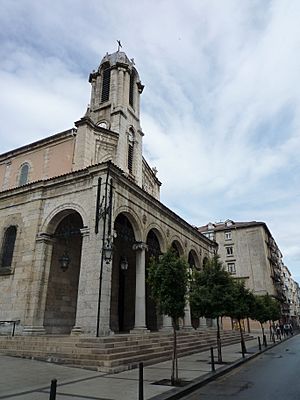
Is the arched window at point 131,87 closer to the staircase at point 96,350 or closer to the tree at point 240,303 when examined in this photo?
the tree at point 240,303

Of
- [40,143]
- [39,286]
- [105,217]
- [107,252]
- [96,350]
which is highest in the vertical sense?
[40,143]

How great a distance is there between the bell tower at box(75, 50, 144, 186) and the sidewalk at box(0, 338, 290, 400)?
44.2 feet

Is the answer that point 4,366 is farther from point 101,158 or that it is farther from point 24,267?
A: point 101,158

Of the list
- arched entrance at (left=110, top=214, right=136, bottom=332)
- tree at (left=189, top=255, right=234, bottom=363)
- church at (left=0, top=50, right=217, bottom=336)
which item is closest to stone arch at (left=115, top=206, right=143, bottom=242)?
church at (left=0, top=50, right=217, bottom=336)

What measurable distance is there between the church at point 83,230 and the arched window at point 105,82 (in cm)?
24

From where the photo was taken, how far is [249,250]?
Answer: 47.5 m

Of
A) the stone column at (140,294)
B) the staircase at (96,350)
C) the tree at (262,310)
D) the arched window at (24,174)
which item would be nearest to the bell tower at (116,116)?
the arched window at (24,174)

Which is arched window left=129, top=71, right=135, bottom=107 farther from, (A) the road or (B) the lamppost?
(A) the road

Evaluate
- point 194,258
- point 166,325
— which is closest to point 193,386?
point 166,325

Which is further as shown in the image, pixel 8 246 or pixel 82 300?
pixel 8 246

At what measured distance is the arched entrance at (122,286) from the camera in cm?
2045

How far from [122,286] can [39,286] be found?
316 inches

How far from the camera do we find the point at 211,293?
541 inches

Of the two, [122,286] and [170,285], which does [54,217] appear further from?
[170,285]
